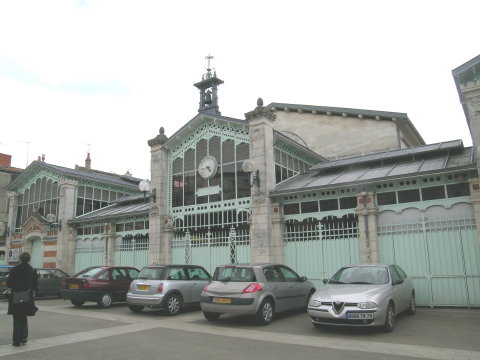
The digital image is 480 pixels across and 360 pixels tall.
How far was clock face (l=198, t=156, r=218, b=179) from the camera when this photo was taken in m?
17.1

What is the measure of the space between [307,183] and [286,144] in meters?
2.47

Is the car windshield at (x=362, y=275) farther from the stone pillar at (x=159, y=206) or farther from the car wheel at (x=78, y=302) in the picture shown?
the stone pillar at (x=159, y=206)

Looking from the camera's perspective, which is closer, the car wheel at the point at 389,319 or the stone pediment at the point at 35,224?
the car wheel at the point at 389,319

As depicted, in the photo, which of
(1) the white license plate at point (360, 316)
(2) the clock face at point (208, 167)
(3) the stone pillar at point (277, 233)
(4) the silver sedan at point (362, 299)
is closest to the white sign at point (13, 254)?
(2) the clock face at point (208, 167)

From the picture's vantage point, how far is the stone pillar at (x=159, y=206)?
17.8 meters

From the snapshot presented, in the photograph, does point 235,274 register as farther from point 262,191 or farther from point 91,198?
point 91,198

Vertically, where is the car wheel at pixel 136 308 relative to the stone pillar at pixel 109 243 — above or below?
below

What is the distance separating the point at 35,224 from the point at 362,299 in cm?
2179

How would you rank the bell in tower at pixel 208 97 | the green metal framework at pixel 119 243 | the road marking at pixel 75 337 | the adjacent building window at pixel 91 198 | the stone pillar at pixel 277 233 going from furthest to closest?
the adjacent building window at pixel 91 198 < the bell in tower at pixel 208 97 < the green metal framework at pixel 119 243 < the stone pillar at pixel 277 233 < the road marking at pixel 75 337

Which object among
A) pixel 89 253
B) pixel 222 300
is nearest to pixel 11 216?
pixel 89 253

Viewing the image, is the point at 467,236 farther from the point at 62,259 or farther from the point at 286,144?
the point at 62,259

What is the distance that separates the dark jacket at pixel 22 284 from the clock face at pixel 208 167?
31.9 feet

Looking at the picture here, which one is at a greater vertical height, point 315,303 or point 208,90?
point 208,90

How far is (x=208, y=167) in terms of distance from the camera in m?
17.4
